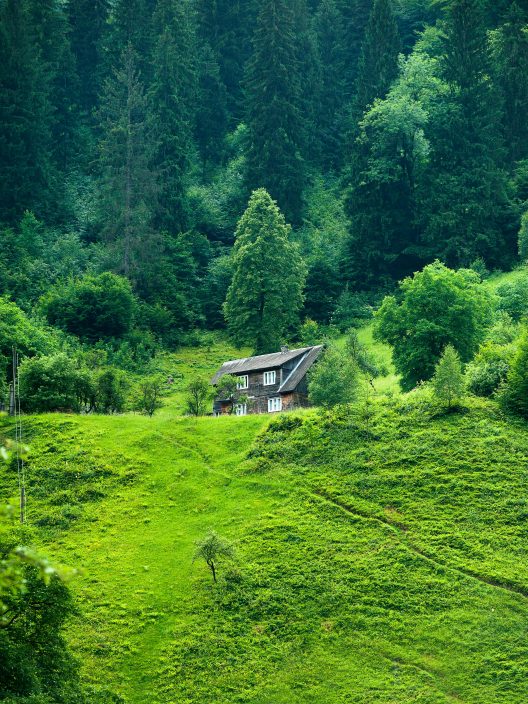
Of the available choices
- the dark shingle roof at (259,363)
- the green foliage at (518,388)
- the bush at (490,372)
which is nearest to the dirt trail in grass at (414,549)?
the green foliage at (518,388)

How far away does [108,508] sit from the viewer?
225 feet

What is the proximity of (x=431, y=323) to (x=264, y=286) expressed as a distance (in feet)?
69.6

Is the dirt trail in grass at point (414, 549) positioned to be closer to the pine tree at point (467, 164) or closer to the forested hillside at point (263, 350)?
the forested hillside at point (263, 350)

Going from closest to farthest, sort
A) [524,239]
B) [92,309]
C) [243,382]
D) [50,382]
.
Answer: [50,382], [243,382], [92,309], [524,239]

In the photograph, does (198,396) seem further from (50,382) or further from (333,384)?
(333,384)

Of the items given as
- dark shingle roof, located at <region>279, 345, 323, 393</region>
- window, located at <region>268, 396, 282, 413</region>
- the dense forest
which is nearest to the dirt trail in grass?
dark shingle roof, located at <region>279, 345, 323, 393</region>

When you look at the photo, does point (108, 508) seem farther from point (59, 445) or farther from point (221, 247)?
point (221, 247)

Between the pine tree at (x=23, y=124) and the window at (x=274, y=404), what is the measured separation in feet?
135

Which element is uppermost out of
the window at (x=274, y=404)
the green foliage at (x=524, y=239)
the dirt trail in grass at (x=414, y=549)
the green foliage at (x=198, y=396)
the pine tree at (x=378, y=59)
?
the pine tree at (x=378, y=59)

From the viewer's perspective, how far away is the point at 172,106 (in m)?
121

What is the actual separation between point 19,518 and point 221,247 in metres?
56.4

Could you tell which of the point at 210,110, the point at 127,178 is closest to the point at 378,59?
the point at 210,110

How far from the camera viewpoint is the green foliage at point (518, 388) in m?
73.1

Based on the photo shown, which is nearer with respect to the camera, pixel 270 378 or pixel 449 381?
pixel 449 381
